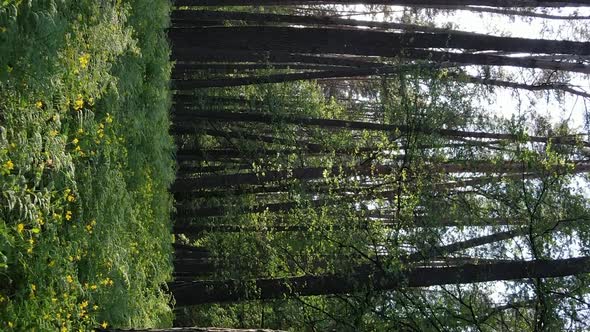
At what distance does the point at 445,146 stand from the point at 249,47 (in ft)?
11.4

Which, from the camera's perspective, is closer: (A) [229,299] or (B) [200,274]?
(A) [229,299]

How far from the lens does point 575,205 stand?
29.9ft

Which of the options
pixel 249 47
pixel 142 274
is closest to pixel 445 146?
pixel 249 47

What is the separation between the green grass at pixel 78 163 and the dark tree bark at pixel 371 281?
2.31 ft

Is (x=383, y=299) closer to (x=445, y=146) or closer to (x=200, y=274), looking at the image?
(x=445, y=146)

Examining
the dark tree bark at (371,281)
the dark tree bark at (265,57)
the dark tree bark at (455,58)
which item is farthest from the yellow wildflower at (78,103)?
the dark tree bark at (265,57)

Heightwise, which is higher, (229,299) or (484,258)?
(484,258)

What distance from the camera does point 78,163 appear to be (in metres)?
6.62

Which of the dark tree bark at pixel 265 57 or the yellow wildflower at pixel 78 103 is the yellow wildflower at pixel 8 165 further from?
the dark tree bark at pixel 265 57

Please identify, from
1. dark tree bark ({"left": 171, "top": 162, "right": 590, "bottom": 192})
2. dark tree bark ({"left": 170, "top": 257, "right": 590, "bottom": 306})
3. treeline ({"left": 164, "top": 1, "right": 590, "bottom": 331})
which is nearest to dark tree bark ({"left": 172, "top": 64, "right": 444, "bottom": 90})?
treeline ({"left": 164, "top": 1, "right": 590, "bottom": 331})

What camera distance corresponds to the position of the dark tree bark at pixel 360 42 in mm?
9008

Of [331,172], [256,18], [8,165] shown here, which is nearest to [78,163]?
[8,165]

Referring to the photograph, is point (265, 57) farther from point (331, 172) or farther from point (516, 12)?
point (516, 12)

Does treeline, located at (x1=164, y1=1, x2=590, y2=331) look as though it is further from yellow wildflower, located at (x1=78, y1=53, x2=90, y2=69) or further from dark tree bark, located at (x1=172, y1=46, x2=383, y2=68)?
yellow wildflower, located at (x1=78, y1=53, x2=90, y2=69)
